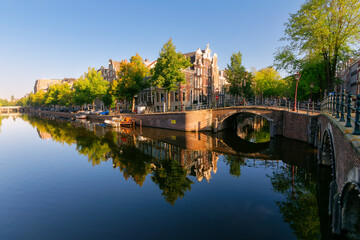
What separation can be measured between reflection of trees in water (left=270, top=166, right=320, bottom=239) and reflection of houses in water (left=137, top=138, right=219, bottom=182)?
4487 mm

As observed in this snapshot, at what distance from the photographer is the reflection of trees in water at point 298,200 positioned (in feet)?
26.3

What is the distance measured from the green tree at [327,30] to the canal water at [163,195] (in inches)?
460

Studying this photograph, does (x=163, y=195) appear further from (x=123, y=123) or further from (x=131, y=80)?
(x=131, y=80)

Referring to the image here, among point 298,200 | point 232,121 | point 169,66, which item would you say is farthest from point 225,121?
point 298,200

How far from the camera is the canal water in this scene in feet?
26.2

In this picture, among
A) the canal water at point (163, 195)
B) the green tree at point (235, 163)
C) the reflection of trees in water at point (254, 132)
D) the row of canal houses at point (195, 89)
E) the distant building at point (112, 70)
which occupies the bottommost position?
the canal water at point (163, 195)

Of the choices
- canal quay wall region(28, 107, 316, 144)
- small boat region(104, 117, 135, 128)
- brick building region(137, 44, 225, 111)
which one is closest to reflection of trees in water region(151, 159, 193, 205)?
canal quay wall region(28, 107, 316, 144)

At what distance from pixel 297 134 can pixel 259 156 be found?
7.29 m

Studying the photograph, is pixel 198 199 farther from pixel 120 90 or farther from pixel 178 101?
pixel 120 90

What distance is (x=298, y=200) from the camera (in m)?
10.3

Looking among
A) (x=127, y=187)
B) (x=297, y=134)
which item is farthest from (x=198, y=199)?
(x=297, y=134)

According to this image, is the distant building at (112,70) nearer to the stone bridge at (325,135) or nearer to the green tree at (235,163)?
the stone bridge at (325,135)

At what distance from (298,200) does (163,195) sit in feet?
22.9

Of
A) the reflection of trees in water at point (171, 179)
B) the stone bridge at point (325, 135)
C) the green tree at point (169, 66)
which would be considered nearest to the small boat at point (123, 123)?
the stone bridge at point (325, 135)
